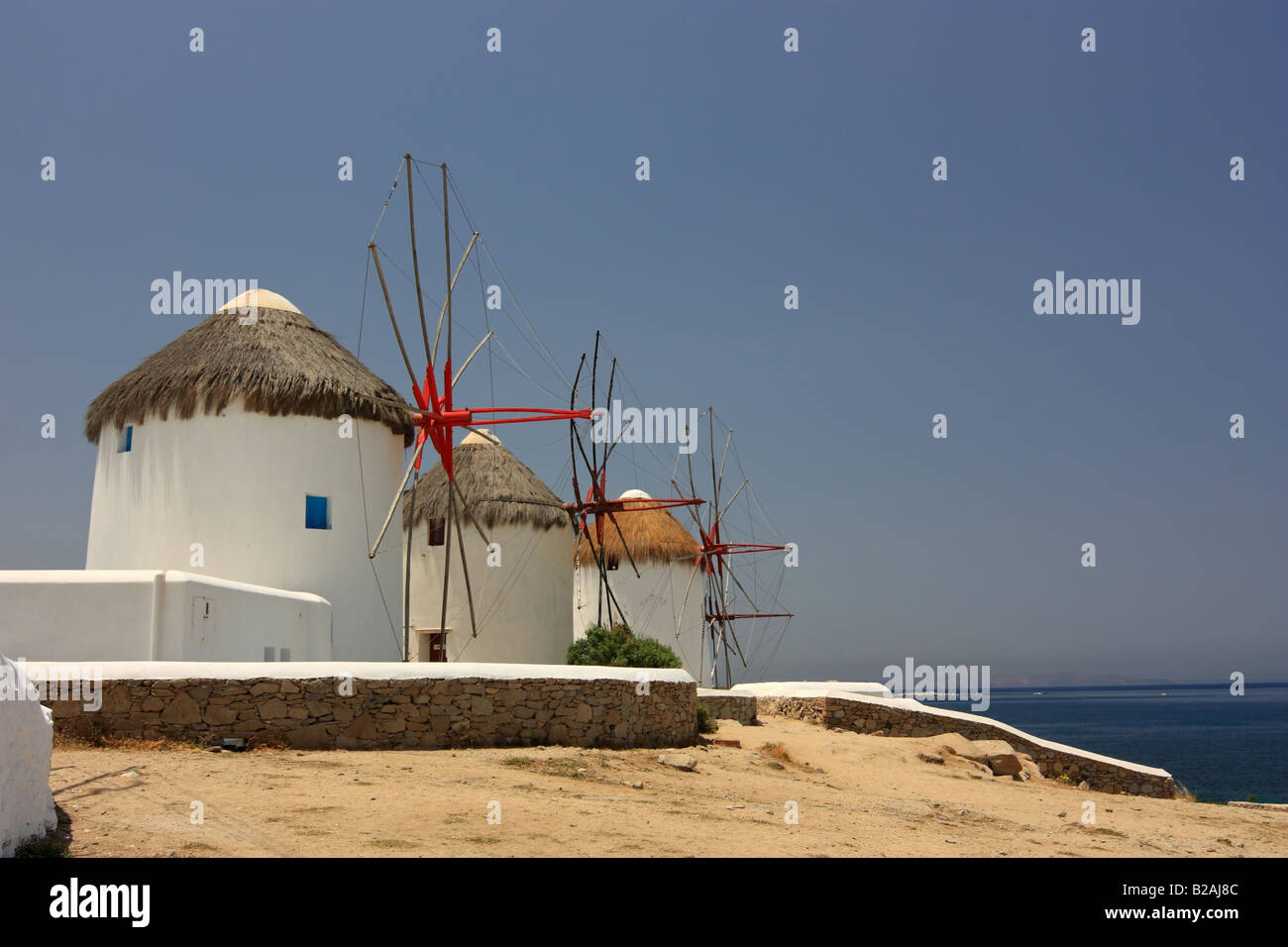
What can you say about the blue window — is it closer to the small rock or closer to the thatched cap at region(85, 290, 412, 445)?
the thatched cap at region(85, 290, 412, 445)

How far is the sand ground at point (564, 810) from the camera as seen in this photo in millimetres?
8586

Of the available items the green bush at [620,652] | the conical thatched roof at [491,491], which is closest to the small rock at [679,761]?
the green bush at [620,652]

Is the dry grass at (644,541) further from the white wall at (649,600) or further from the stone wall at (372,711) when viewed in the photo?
the stone wall at (372,711)

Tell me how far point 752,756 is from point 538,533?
1412 centimetres

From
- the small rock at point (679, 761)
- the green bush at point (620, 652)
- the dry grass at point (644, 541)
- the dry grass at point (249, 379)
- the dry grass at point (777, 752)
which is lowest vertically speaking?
the dry grass at point (777, 752)

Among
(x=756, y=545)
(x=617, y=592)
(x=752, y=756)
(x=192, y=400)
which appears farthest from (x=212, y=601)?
(x=756, y=545)

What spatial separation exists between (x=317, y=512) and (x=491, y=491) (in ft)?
29.4

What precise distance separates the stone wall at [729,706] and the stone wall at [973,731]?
6.00 ft

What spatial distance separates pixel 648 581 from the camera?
3297 centimetres

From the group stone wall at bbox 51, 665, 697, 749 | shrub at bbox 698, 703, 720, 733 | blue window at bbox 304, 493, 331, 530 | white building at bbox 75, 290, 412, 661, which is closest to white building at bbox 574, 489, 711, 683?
white building at bbox 75, 290, 412, 661

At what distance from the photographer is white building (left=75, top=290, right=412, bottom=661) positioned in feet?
62.4

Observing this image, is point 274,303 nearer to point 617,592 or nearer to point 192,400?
point 192,400

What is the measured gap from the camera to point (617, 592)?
3281cm
